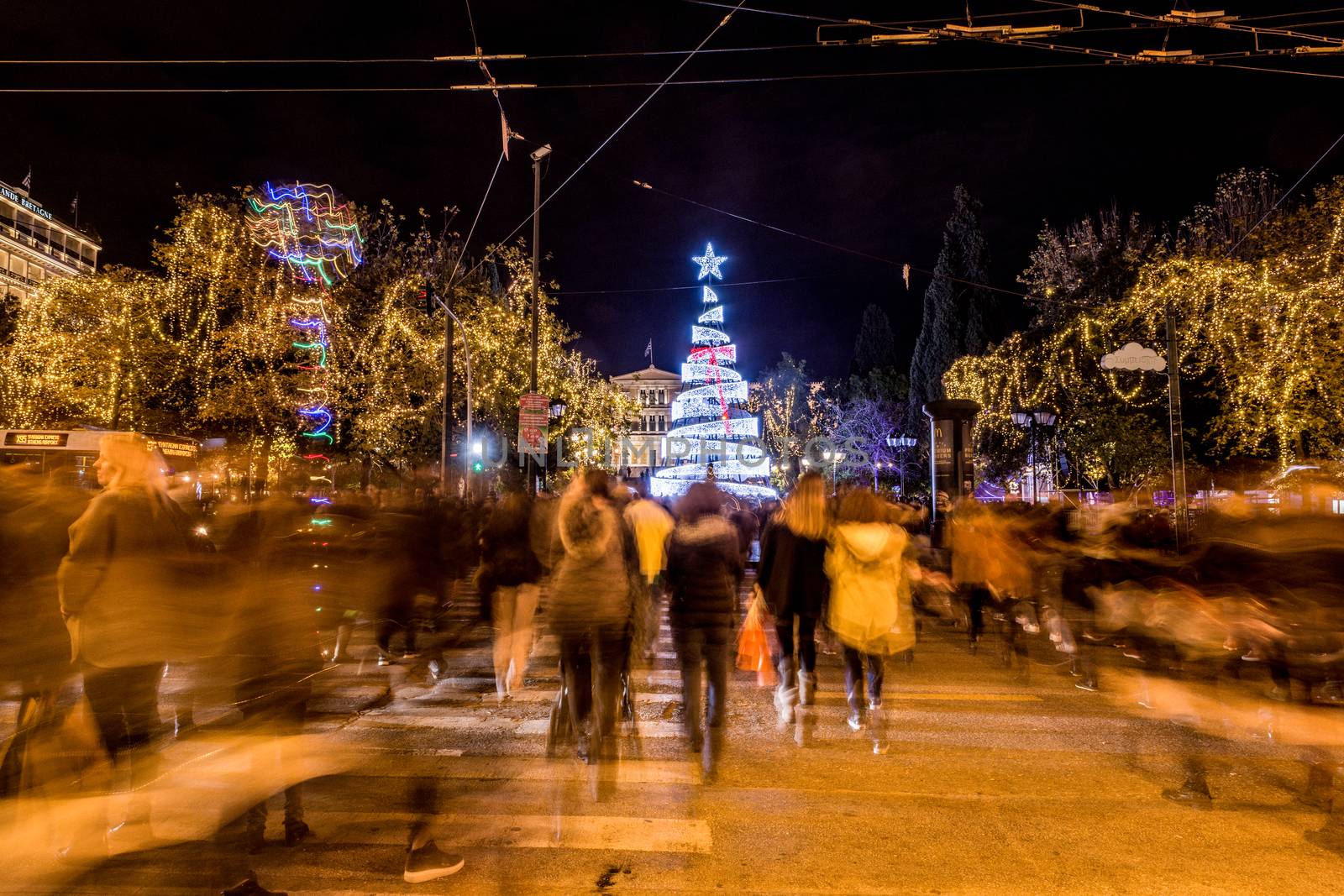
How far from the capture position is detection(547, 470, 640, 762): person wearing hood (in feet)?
17.2

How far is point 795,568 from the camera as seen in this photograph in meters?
6.46

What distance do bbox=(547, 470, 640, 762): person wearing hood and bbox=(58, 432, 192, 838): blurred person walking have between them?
A: 207 cm

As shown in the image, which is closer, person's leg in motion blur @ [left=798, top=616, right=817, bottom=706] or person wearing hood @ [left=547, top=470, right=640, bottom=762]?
person wearing hood @ [left=547, top=470, right=640, bottom=762]

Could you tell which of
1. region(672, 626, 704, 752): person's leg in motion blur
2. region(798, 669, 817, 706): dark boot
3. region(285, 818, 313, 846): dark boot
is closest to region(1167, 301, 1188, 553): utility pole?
region(798, 669, 817, 706): dark boot

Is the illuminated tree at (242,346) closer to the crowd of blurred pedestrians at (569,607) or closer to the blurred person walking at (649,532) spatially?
the crowd of blurred pedestrians at (569,607)

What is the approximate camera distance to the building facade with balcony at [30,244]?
230 feet

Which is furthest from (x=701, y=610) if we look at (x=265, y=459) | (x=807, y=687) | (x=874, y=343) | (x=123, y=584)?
(x=874, y=343)

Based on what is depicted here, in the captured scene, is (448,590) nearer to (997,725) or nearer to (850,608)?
(850,608)

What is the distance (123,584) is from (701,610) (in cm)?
344

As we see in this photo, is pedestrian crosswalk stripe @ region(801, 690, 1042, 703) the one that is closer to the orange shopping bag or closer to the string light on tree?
the orange shopping bag

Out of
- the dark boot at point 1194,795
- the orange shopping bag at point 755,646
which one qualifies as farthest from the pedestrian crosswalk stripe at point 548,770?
the dark boot at point 1194,795

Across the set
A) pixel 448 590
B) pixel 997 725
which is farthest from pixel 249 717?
pixel 997 725

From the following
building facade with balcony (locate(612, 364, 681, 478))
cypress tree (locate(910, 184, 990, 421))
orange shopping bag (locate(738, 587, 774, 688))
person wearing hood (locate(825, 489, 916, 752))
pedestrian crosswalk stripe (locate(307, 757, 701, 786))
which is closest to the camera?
pedestrian crosswalk stripe (locate(307, 757, 701, 786))

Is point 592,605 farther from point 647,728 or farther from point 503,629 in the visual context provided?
point 503,629
